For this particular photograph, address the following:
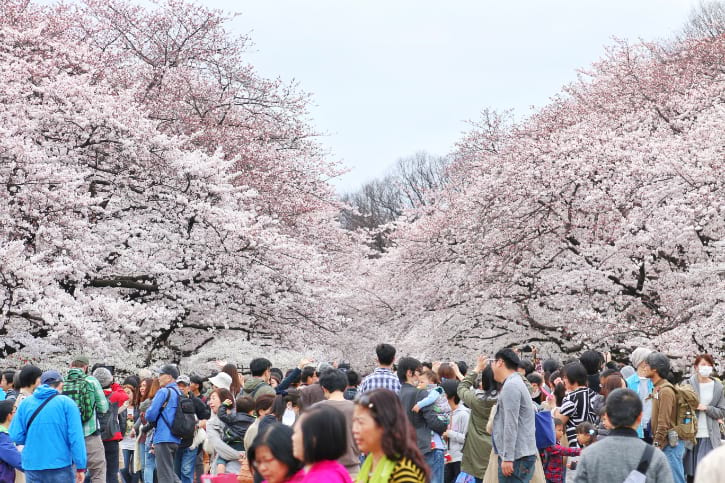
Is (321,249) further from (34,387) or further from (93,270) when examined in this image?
(34,387)

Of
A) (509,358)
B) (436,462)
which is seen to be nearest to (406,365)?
(436,462)

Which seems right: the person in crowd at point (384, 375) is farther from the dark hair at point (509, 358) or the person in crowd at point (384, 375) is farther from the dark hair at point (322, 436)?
the dark hair at point (322, 436)

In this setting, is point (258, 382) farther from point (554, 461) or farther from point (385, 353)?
point (554, 461)

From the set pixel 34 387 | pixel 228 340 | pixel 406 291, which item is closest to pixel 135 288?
pixel 228 340

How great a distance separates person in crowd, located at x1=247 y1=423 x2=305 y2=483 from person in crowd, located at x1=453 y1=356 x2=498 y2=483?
10.6 feet

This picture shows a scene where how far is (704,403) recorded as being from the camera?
7781 mm

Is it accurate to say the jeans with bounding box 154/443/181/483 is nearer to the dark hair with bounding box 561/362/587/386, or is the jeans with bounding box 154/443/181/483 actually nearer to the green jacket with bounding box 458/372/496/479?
the green jacket with bounding box 458/372/496/479

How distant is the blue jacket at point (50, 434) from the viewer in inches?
280

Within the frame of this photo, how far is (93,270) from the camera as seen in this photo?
17484 millimetres

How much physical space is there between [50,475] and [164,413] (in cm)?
172

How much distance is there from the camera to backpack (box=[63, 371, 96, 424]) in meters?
8.69

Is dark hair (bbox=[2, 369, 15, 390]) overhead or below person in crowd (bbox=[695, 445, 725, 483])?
overhead

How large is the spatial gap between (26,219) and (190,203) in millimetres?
3718

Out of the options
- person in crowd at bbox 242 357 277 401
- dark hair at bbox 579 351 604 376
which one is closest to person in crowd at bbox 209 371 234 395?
person in crowd at bbox 242 357 277 401
